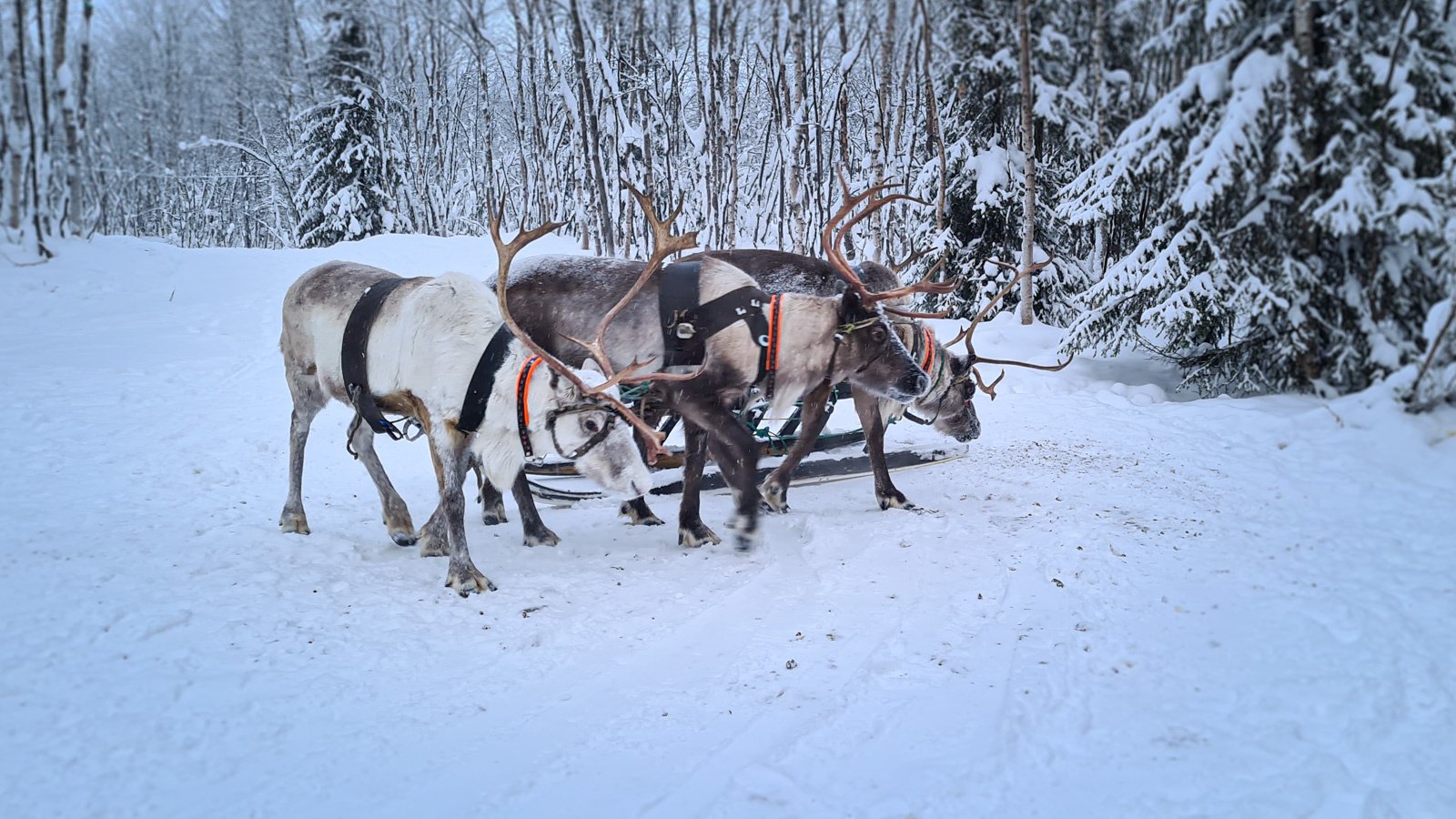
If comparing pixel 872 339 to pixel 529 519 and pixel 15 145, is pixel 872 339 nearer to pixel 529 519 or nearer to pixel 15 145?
pixel 529 519

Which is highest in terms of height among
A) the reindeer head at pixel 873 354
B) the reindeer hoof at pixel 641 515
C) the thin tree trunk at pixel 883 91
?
the thin tree trunk at pixel 883 91

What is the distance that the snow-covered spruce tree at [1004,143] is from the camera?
4.27 m

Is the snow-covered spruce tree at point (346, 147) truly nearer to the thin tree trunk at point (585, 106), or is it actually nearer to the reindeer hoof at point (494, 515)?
the thin tree trunk at point (585, 106)

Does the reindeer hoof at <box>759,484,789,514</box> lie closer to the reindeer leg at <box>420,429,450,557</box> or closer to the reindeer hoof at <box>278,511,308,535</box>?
the reindeer leg at <box>420,429,450,557</box>

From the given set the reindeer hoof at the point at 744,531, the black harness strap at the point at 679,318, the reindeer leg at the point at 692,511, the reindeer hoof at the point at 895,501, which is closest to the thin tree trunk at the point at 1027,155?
the reindeer hoof at the point at 895,501

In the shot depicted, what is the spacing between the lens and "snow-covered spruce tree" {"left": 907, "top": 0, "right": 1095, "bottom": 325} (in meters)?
4.27

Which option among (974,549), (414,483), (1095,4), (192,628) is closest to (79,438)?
(414,483)

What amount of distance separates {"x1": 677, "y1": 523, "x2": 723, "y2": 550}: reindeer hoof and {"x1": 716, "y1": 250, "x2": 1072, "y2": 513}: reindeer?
30.2 inches

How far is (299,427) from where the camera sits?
4.88 metres

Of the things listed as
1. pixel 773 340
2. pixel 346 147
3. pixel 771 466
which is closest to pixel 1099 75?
pixel 773 340

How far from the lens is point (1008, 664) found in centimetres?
289

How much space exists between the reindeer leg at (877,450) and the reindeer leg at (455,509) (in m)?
2.58

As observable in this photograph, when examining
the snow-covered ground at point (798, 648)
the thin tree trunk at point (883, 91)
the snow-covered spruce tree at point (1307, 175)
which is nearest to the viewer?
the snow-covered ground at point (798, 648)

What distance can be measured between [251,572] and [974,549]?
3.53 metres
